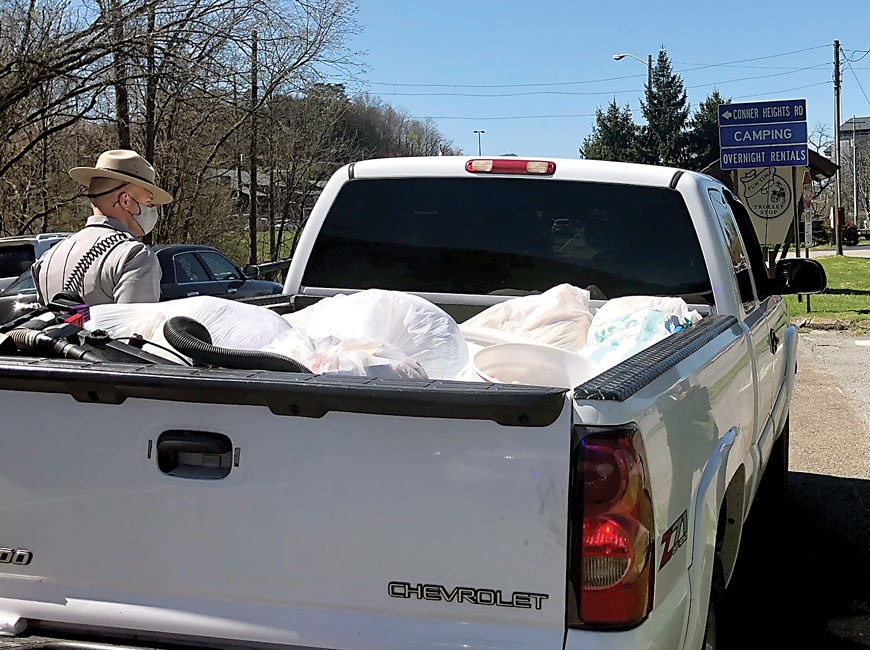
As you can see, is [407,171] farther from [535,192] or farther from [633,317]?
[633,317]

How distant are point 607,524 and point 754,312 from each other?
2.72m

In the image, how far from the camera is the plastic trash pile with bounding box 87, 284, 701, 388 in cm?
288


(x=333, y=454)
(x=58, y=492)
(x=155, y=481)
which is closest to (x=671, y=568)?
(x=333, y=454)

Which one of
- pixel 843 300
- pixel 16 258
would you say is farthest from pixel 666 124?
pixel 16 258

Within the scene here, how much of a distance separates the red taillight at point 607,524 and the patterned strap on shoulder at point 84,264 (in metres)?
2.75

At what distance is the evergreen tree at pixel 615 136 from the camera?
6831 centimetres

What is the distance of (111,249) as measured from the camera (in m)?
4.15

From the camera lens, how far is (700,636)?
271 cm

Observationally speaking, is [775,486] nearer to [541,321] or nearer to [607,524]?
[541,321]

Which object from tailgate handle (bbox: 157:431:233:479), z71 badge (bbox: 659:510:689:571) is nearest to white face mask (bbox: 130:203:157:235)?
tailgate handle (bbox: 157:431:233:479)

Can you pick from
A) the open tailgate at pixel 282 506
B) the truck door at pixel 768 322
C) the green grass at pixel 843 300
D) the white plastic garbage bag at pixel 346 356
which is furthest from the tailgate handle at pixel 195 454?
the green grass at pixel 843 300

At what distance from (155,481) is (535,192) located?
107 inches

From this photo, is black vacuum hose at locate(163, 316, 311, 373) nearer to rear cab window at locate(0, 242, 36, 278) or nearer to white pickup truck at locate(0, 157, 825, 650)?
white pickup truck at locate(0, 157, 825, 650)

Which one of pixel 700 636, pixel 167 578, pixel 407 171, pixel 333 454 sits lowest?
pixel 700 636
